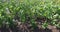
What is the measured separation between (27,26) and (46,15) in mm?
507

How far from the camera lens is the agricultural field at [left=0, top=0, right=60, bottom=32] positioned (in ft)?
14.4

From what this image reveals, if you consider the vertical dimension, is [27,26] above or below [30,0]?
below

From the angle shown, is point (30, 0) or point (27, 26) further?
point (30, 0)

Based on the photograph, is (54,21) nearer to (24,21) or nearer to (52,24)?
(52,24)

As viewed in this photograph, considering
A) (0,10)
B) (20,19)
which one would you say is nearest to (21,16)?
(20,19)

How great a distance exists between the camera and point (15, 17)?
14.9 feet

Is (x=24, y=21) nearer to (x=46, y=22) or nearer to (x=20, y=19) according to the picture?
(x=20, y=19)

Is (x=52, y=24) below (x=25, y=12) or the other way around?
below

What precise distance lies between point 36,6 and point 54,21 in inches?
20.2

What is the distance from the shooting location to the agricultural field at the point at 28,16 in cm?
438

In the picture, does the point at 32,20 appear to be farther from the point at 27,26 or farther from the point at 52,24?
the point at 52,24

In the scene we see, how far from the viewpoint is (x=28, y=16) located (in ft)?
15.1

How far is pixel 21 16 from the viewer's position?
14.8 feet

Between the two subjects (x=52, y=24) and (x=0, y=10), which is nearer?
(x=0, y=10)
